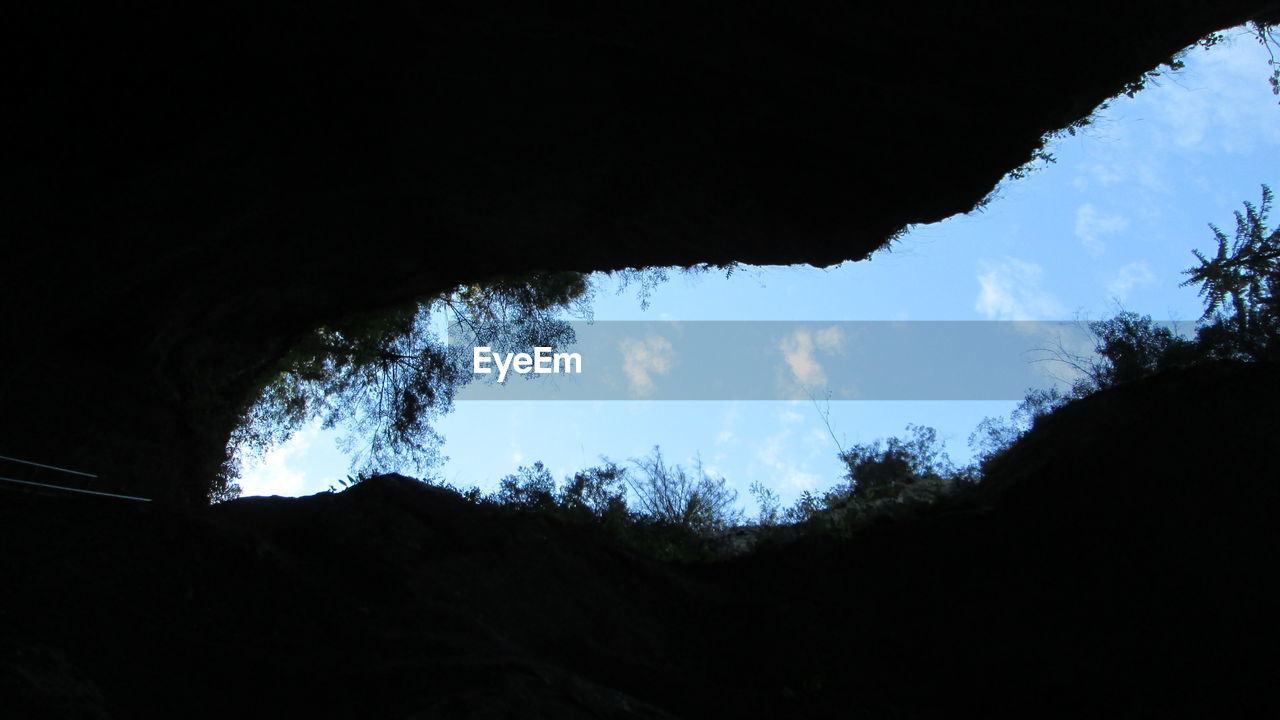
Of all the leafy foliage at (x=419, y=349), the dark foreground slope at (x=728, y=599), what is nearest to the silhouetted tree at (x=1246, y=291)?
the dark foreground slope at (x=728, y=599)

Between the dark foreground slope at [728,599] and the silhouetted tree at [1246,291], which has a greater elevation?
the silhouetted tree at [1246,291]

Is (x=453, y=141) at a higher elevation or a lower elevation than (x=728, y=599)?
higher

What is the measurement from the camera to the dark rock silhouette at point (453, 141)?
6.03 m

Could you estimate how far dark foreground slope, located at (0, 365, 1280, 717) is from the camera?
5719 mm

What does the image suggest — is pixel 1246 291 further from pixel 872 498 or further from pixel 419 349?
pixel 419 349

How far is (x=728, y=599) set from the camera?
895cm

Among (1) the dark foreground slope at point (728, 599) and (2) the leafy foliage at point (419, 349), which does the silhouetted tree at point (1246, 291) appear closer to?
(1) the dark foreground slope at point (728, 599)

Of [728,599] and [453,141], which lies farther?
[728,599]

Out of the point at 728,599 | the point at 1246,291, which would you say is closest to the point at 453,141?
the point at 728,599

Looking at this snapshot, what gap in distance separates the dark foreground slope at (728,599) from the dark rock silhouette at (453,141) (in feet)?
10.8

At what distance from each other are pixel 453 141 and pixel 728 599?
6.84 m

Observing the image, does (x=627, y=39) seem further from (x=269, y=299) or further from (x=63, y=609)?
(x=269, y=299)

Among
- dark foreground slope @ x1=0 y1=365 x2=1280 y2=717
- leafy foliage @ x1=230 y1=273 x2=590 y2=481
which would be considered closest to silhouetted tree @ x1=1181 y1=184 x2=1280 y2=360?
dark foreground slope @ x1=0 y1=365 x2=1280 y2=717

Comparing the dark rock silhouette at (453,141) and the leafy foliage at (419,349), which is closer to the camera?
the dark rock silhouette at (453,141)
